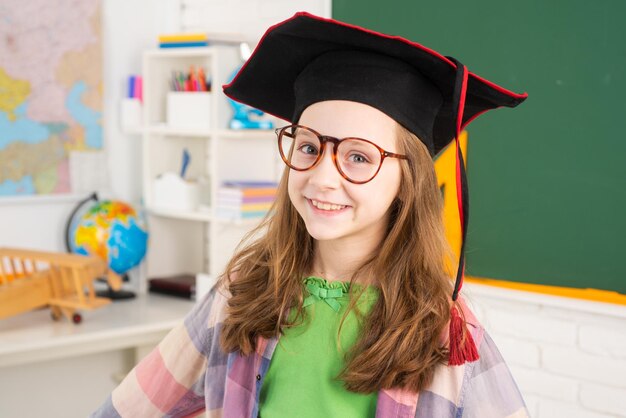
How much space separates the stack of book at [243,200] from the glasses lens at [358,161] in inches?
61.3

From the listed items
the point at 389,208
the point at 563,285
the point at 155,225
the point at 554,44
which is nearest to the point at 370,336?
the point at 389,208

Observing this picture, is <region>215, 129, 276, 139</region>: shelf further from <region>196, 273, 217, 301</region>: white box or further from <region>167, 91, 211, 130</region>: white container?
<region>196, 273, 217, 301</region>: white box

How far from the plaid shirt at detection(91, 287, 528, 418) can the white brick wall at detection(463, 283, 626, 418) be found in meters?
0.84

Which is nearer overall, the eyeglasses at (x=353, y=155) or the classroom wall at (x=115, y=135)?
the eyeglasses at (x=353, y=155)

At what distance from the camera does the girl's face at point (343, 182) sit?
1.03 m

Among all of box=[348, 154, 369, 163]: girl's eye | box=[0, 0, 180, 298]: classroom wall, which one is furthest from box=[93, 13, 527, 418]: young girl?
box=[0, 0, 180, 298]: classroom wall

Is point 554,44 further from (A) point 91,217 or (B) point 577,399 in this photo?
(A) point 91,217

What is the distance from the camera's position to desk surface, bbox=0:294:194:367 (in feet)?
7.09

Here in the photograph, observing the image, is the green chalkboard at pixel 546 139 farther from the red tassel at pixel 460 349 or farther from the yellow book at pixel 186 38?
the red tassel at pixel 460 349

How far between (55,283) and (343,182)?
63.4 inches

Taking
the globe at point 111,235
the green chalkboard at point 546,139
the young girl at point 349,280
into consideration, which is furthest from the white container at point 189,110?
the young girl at point 349,280

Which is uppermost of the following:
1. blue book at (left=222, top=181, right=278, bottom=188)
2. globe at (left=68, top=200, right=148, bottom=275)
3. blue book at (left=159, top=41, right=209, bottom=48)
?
blue book at (left=159, top=41, right=209, bottom=48)

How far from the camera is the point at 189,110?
2719mm

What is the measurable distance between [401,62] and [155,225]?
2018 millimetres
